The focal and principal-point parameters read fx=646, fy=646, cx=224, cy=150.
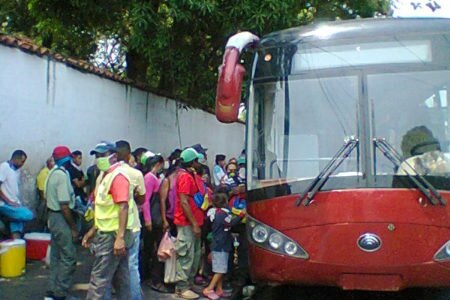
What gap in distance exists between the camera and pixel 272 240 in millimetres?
6039

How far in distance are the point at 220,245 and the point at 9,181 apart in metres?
3.31

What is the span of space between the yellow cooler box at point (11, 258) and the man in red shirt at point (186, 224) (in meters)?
2.14

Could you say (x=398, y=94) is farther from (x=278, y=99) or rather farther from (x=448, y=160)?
(x=278, y=99)

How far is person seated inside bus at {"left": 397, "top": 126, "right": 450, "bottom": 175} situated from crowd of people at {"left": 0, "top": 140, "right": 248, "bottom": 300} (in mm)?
2395

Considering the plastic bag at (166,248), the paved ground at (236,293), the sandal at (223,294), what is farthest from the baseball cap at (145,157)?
the sandal at (223,294)

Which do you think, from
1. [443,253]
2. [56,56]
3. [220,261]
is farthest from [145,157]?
[443,253]

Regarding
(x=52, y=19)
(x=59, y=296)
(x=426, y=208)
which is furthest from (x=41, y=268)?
(x=52, y=19)

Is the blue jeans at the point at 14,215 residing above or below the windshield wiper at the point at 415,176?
below

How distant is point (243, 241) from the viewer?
8.12 m

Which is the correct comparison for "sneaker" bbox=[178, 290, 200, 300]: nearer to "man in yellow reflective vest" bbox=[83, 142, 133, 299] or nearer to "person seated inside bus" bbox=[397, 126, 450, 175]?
"man in yellow reflective vest" bbox=[83, 142, 133, 299]

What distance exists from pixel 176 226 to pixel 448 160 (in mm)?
3344

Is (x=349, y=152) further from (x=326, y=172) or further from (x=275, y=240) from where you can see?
(x=275, y=240)

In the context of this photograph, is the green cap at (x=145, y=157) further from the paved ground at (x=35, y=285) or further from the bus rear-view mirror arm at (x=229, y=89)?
the bus rear-view mirror arm at (x=229, y=89)

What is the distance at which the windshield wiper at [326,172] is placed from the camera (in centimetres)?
582
